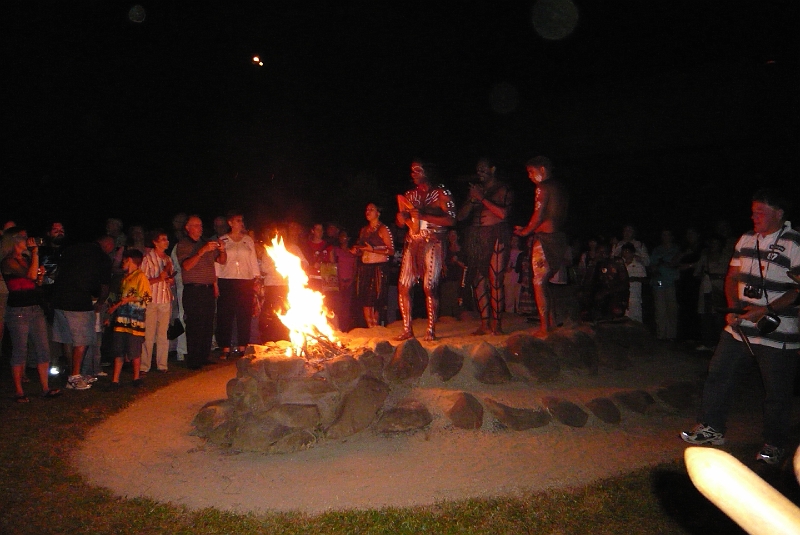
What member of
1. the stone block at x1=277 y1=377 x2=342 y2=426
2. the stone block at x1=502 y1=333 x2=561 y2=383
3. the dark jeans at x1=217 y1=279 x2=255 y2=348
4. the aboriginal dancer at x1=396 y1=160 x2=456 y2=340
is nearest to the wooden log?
the stone block at x1=277 y1=377 x2=342 y2=426

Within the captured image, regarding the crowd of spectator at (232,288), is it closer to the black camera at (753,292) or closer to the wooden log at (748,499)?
the black camera at (753,292)

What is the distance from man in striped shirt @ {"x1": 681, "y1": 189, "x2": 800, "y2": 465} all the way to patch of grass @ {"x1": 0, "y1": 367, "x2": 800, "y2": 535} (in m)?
0.86

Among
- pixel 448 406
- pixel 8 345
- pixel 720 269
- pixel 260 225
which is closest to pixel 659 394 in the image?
pixel 448 406

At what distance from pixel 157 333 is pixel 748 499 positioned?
8.91 m

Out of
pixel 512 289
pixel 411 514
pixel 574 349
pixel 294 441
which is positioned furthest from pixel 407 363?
pixel 512 289

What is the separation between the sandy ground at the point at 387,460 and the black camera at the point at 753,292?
1474 millimetres

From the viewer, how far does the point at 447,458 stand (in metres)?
5.13

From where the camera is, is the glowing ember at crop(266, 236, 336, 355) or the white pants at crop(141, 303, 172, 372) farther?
the white pants at crop(141, 303, 172, 372)

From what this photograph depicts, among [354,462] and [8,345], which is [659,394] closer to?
Answer: [354,462]

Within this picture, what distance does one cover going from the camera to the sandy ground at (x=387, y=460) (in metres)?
4.50

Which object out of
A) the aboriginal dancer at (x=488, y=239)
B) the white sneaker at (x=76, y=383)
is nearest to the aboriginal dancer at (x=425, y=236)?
the aboriginal dancer at (x=488, y=239)

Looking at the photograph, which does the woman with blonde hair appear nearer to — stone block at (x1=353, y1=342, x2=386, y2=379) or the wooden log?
stone block at (x1=353, y1=342, x2=386, y2=379)

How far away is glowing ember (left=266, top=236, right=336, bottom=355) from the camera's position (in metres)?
6.44

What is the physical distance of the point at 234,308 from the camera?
9578 mm
